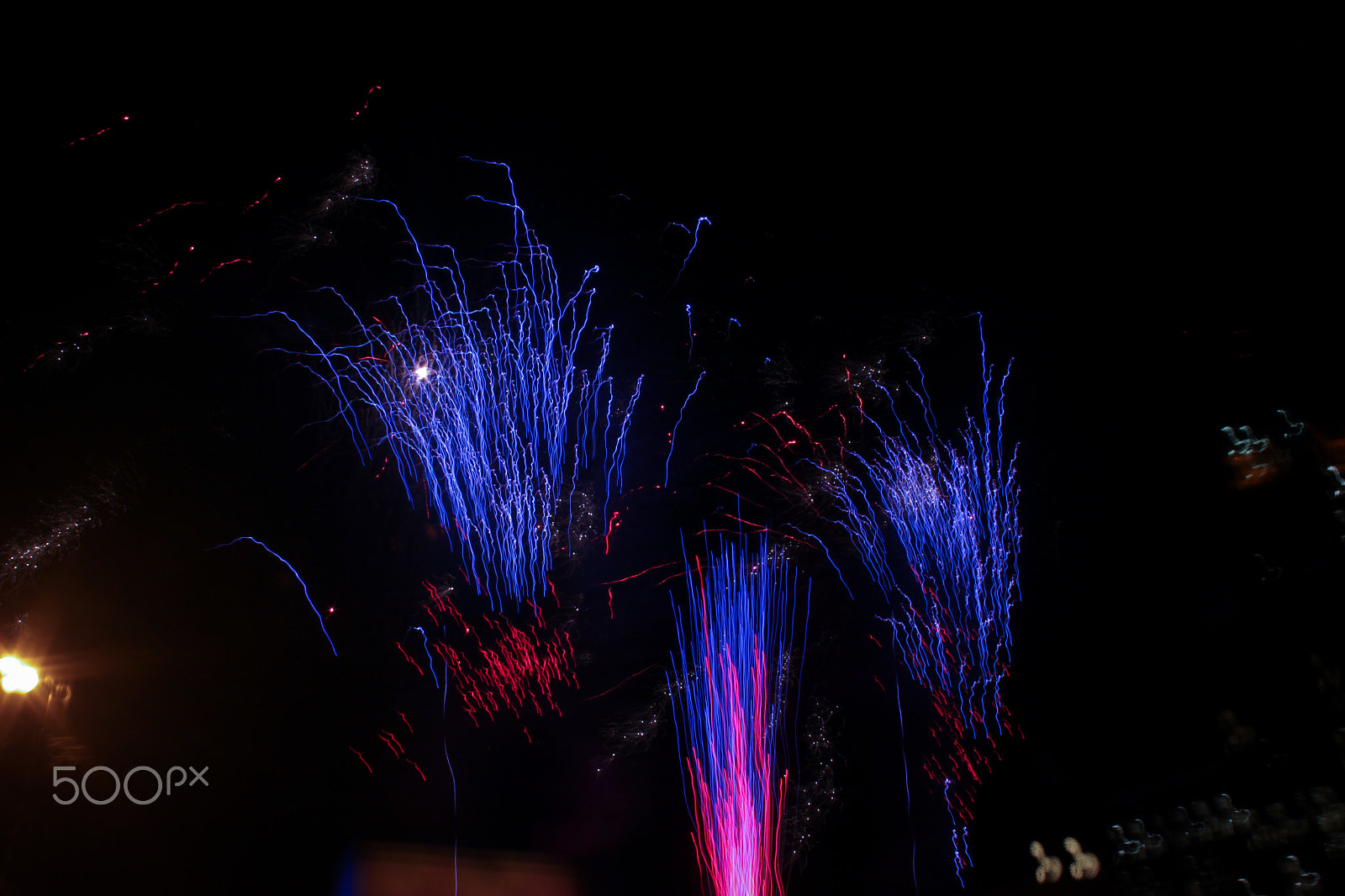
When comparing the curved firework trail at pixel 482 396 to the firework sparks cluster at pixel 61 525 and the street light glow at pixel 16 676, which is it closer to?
Result: the firework sparks cluster at pixel 61 525

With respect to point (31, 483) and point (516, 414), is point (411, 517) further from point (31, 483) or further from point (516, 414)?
point (31, 483)

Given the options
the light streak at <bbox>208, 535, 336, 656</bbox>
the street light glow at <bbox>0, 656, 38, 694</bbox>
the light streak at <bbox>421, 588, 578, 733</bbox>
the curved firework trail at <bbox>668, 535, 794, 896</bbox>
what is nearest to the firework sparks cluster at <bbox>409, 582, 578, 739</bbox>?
the light streak at <bbox>421, 588, 578, 733</bbox>

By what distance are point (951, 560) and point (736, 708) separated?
8.64 feet

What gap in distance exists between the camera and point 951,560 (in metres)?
6.71

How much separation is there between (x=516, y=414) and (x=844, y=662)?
4.43 metres

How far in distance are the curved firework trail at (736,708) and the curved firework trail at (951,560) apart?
122 cm

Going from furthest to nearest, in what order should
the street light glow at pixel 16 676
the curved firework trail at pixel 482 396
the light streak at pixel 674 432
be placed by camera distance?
the light streak at pixel 674 432 → the curved firework trail at pixel 482 396 → the street light glow at pixel 16 676

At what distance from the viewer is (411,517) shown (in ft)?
21.5

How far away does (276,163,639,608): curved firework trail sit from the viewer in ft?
19.6

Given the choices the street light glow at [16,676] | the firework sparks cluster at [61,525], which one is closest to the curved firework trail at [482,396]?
the firework sparks cluster at [61,525]

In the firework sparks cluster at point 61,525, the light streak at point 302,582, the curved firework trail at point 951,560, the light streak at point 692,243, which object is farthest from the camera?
the curved firework trail at point 951,560

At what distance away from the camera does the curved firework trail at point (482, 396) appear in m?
A: 5.96

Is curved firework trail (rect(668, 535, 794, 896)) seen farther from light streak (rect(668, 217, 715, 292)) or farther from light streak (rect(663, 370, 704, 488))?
light streak (rect(668, 217, 715, 292))

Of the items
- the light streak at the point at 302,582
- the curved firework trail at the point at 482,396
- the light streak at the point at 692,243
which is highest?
the light streak at the point at 692,243
